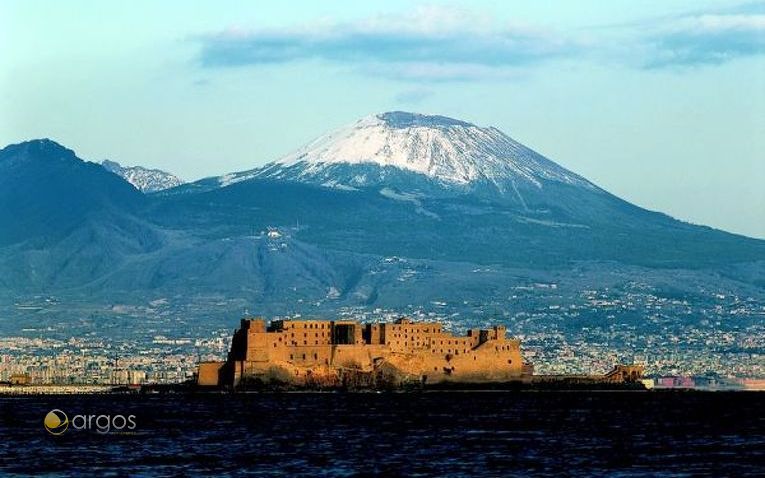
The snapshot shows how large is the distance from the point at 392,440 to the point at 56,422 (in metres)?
25.4

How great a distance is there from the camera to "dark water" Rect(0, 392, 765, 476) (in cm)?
9956

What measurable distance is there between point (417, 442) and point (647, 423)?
99.0ft

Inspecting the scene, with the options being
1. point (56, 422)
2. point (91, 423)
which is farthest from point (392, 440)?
point (56, 422)

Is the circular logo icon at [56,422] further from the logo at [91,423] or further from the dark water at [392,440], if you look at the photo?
the dark water at [392,440]

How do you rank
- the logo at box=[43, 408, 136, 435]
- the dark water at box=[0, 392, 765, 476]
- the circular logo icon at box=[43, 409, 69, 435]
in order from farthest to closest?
the logo at box=[43, 408, 136, 435], the circular logo icon at box=[43, 409, 69, 435], the dark water at box=[0, 392, 765, 476]

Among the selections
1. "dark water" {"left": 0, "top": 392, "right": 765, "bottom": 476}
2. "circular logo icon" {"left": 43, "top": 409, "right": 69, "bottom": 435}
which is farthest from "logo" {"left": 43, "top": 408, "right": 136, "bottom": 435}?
"dark water" {"left": 0, "top": 392, "right": 765, "bottom": 476}

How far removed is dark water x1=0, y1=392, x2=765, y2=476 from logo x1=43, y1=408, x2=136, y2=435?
101cm

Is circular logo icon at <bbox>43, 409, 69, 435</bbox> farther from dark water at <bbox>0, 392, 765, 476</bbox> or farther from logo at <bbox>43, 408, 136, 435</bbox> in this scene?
dark water at <bbox>0, 392, 765, 476</bbox>

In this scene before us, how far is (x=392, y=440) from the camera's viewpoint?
397 ft

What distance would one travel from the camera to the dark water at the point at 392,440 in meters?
99.6

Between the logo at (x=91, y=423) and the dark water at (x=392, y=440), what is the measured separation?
3.32 feet

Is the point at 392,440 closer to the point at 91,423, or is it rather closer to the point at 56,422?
the point at 91,423

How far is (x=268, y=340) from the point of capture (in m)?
199

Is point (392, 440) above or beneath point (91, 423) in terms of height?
beneath
